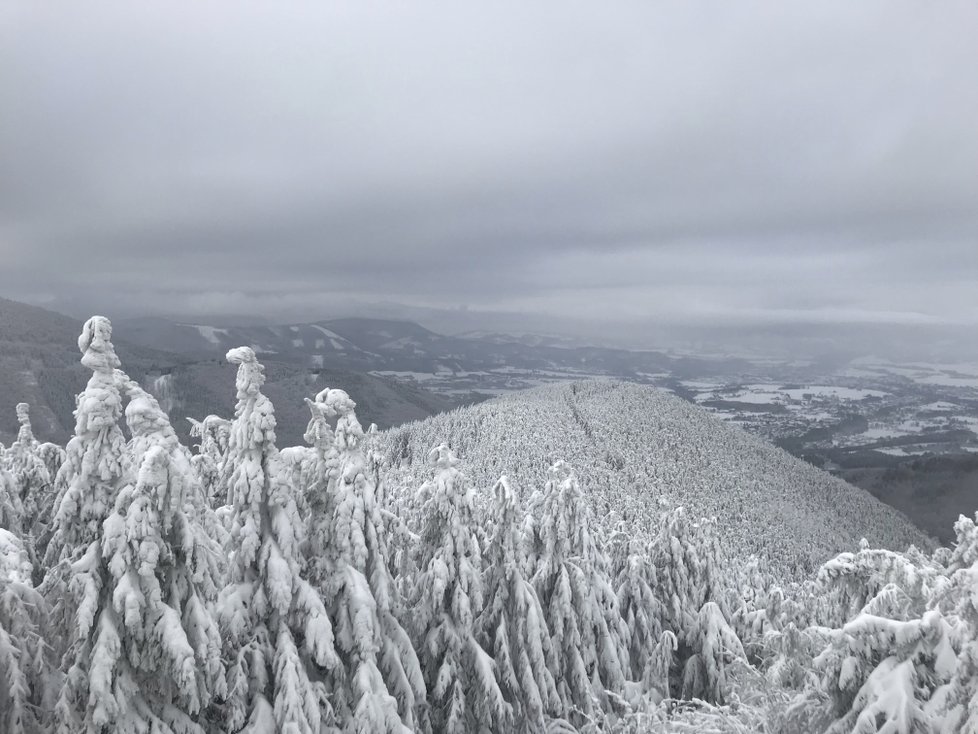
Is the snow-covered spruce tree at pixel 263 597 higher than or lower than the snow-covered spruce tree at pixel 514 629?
higher

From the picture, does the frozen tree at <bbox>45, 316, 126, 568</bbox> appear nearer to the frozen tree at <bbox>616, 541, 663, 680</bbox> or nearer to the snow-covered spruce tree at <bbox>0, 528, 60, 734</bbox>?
the snow-covered spruce tree at <bbox>0, 528, 60, 734</bbox>

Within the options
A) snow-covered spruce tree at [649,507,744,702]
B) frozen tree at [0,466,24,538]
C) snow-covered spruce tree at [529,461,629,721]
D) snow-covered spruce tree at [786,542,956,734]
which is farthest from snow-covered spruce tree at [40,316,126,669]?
snow-covered spruce tree at [649,507,744,702]

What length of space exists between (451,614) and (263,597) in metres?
7.08

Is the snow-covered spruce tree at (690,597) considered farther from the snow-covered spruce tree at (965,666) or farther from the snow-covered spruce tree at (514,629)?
the snow-covered spruce tree at (965,666)

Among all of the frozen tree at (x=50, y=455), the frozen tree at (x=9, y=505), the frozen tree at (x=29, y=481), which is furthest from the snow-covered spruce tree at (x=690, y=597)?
the frozen tree at (x=50, y=455)

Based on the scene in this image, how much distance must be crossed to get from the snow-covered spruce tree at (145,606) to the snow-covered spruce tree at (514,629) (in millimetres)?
10420

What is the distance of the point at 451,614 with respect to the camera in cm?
1755

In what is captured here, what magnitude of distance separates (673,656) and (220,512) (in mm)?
20160

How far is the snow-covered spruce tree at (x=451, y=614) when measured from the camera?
1681 centimetres

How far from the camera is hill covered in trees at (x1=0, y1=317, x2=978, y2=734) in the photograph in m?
7.71

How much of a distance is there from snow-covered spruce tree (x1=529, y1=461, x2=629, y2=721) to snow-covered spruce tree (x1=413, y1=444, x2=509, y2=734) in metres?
4.05

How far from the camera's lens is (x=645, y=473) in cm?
18312

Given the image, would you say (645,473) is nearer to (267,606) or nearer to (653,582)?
(653,582)

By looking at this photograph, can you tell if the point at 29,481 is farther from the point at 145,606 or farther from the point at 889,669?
the point at 889,669
